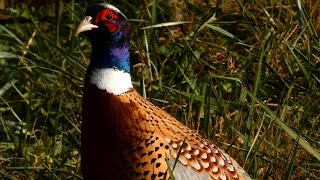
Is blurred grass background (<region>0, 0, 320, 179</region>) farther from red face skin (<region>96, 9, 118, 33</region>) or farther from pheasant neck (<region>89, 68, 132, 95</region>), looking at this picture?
red face skin (<region>96, 9, 118, 33</region>)

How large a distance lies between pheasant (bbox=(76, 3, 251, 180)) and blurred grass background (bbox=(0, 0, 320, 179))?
88 mm

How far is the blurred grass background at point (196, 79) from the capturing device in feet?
15.8

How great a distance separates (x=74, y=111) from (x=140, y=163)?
1454mm

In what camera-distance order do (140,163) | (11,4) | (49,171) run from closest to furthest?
(140,163)
(49,171)
(11,4)

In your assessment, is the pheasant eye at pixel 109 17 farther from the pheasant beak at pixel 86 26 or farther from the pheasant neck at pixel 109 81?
the pheasant neck at pixel 109 81

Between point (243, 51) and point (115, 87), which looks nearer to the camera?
point (115, 87)

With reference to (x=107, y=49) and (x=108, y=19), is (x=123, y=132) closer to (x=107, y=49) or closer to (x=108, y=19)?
(x=107, y=49)

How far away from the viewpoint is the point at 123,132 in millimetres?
4273

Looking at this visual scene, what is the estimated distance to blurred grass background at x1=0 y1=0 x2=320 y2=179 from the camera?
4.82 m

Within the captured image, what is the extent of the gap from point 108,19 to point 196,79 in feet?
3.61

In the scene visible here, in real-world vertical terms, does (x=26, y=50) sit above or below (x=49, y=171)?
above

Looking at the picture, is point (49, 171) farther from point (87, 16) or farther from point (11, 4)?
point (11, 4)

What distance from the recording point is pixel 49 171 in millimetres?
4770

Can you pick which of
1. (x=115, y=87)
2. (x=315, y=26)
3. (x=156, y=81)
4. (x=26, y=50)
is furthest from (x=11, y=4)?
(x=115, y=87)
